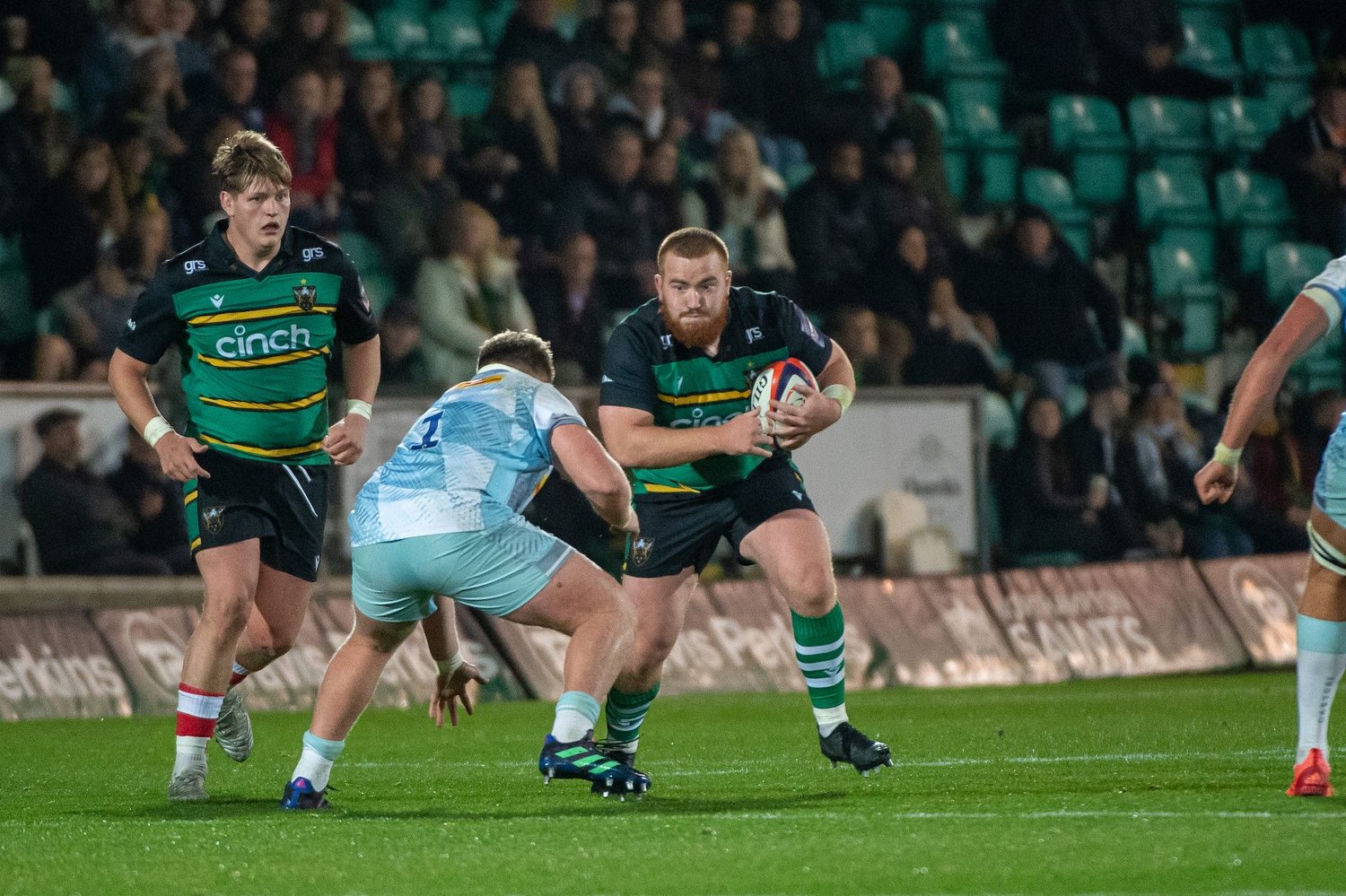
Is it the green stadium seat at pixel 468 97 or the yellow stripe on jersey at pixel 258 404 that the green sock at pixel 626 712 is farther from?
the green stadium seat at pixel 468 97

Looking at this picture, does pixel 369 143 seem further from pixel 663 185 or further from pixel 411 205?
pixel 663 185

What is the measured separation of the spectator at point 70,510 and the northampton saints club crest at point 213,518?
5.14 meters

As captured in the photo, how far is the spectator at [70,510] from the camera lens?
38.8ft

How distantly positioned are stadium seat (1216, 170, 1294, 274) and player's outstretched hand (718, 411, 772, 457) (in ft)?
42.7

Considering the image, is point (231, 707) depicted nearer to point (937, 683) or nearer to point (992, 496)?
point (937, 683)

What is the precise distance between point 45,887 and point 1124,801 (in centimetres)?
311

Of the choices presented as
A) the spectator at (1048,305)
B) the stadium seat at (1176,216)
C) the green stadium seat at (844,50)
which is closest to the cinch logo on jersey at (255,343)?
the spectator at (1048,305)

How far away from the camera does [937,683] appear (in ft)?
45.2

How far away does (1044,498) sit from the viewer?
15.3 metres

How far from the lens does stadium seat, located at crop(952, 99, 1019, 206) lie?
61.0ft

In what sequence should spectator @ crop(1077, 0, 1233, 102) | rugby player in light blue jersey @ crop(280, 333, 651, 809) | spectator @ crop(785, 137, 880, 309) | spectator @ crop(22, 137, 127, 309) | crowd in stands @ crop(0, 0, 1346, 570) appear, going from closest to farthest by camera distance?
rugby player in light blue jersey @ crop(280, 333, 651, 809) → spectator @ crop(22, 137, 127, 309) → crowd in stands @ crop(0, 0, 1346, 570) → spectator @ crop(785, 137, 880, 309) → spectator @ crop(1077, 0, 1233, 102)

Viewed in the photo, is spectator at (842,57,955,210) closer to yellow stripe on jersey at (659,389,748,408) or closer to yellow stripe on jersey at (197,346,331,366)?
yellow stripe on jersey at (659,389,748,408)

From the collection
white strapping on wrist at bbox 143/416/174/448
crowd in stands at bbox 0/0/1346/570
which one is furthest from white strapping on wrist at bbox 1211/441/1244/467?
crowd in stands at bbox 0/0/1346/570

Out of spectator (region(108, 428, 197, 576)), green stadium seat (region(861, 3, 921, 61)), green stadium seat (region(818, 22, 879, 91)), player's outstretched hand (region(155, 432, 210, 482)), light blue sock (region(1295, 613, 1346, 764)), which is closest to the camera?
light blue sock (region(1295, 613, 1346, 764))
